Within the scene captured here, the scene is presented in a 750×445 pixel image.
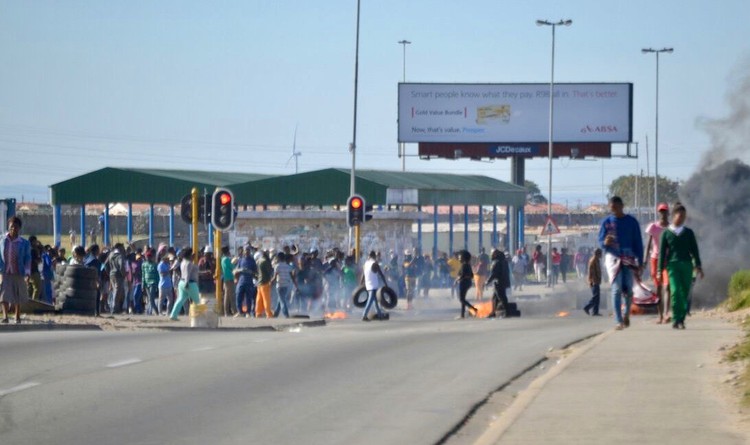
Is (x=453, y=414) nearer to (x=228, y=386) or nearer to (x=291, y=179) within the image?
(x=228, y=386)

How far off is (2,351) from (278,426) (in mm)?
7102

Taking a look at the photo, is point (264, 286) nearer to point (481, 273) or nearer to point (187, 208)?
point (187, 208)

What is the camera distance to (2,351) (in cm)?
1680

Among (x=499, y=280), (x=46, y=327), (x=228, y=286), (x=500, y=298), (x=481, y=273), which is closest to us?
(x=46, y=327)

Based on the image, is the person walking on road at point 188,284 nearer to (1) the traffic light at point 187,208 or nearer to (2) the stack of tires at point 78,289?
(1) the traffic light at point 187,208

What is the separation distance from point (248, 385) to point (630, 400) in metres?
3.96

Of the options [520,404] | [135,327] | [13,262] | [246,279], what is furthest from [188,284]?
[520,404]

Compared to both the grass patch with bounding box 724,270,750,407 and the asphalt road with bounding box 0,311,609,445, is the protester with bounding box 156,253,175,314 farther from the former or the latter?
the grass patch with bounding box 724,270,750,407

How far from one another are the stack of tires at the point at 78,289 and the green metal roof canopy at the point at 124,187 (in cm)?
2316

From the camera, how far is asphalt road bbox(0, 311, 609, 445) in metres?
10.6

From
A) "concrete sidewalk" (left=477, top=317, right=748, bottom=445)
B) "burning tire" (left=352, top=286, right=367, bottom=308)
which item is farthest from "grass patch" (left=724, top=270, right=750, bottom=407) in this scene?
"burning tire" (left=352, top=286, right=367, bottom=308)

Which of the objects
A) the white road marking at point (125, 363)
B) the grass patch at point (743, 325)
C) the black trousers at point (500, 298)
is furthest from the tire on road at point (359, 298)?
the white road marking at point (125, 363)

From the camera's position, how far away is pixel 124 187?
51.1 m

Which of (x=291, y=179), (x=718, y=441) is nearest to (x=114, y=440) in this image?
(x=718, y=441)
